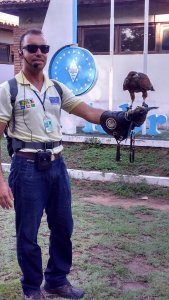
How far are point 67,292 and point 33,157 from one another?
Answer: 1107 millimetres

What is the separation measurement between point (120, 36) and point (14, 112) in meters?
8.72

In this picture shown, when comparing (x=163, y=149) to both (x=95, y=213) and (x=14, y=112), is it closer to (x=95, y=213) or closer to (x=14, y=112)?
(x=95, y=213)

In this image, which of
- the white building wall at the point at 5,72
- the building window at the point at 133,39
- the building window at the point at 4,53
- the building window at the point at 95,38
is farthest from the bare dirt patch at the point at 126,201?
the building window at the point at 4,53

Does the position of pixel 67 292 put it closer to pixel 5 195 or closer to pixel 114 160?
pixel 5 195

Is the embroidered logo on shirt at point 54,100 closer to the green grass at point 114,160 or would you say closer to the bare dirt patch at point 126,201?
the bare dirt patch at point 126,201

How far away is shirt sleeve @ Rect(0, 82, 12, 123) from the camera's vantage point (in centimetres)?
299

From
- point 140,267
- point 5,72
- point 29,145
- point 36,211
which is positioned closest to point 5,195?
point 36,211

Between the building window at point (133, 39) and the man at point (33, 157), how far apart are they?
8106mm

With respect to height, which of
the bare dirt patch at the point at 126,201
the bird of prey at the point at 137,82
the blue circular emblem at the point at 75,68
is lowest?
the bare dirt patch at the point at 126,201

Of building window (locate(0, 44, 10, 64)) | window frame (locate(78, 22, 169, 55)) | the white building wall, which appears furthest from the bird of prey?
building window (locate(0, 44, 10, 64))

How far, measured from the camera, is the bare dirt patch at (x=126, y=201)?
606 centimetres

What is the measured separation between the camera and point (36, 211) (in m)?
3.14

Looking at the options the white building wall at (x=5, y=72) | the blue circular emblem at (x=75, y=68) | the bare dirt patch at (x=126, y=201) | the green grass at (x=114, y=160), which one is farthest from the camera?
the white building wall at (x=5, y=72)

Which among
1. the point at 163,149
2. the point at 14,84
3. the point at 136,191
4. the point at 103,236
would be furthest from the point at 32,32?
the point at 163,149
